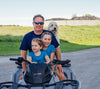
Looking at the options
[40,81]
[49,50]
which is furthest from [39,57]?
[40,81]

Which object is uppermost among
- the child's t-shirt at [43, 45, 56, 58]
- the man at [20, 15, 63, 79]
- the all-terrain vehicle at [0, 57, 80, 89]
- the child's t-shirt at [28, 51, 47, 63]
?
the man at [20, 15, 63, 79]

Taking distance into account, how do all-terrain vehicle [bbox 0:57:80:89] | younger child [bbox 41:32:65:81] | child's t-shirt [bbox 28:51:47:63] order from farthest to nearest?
younger child [bbox 41:32:65:81]
child's t-shirt [bbox 28:51:47:63]
all-terrain vehicle [bbox 0:57:80:89]

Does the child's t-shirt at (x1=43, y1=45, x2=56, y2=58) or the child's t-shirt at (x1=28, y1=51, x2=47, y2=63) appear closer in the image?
the child's t-shirt at (x1=28, y1=51, x2=47, y2=63)

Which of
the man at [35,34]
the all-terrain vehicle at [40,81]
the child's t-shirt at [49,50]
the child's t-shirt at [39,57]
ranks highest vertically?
the man at [35,34]

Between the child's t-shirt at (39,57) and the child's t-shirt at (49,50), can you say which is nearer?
the child's t-shirt at (39,57)

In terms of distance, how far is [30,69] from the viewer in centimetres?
360

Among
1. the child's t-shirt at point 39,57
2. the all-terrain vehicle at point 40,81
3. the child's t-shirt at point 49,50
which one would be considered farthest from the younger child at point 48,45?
the all-terrain vehicle at point 40,81

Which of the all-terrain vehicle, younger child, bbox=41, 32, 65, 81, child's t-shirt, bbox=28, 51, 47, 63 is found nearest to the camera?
the all-terrain vehicle

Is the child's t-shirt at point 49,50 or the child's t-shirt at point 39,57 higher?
the child's t-shirt at point 49,50

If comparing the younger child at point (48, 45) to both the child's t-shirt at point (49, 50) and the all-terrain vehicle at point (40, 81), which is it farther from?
the all-terrain vehicle at point (40, 81)

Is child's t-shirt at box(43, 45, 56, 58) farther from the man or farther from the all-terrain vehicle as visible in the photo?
the all-terrain vehicle

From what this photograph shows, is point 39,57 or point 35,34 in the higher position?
point 35,34

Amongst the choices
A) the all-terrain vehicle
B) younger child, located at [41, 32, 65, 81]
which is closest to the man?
younger child, located at [41, 32, 65, 81]

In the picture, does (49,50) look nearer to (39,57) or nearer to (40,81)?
(39,57)
